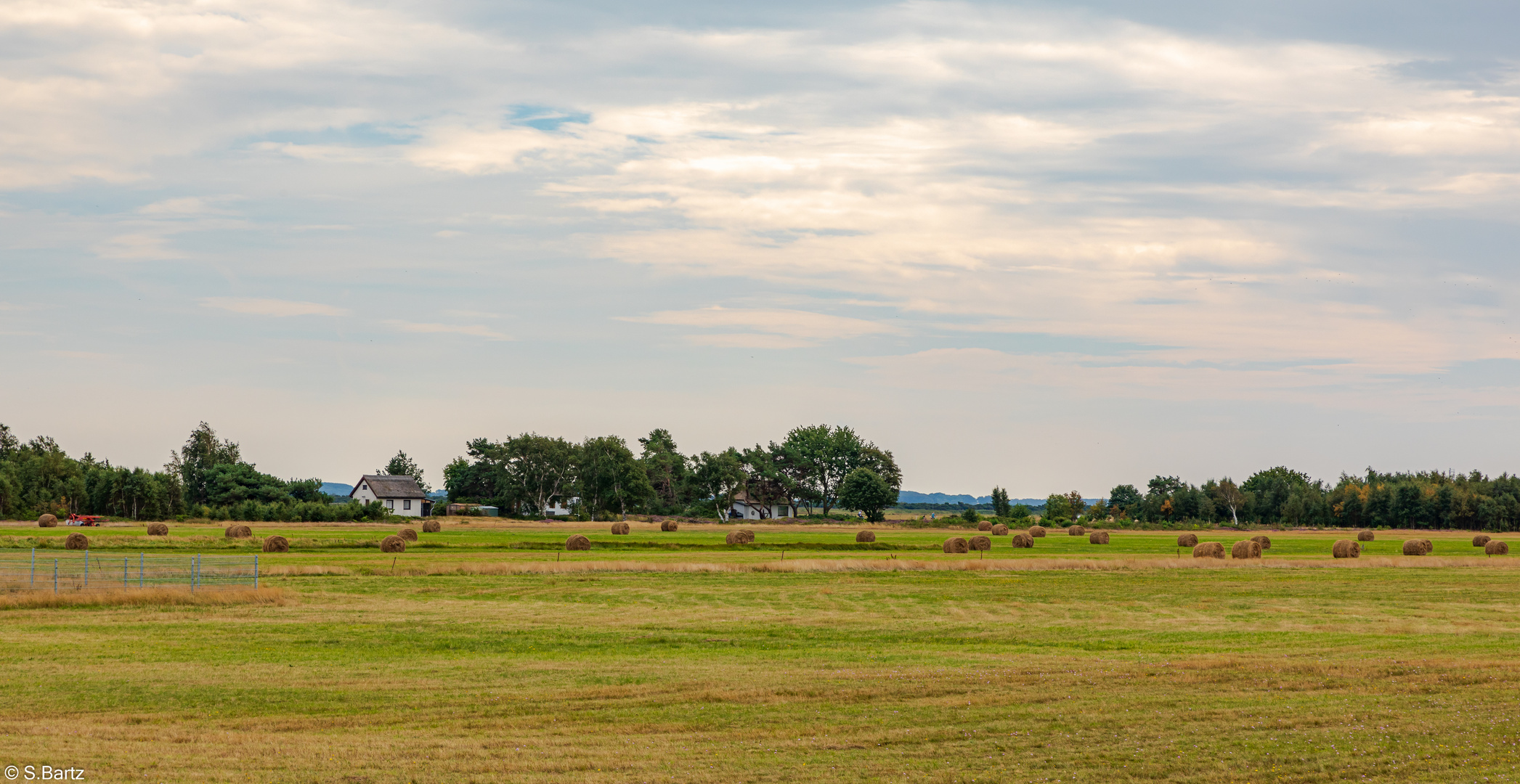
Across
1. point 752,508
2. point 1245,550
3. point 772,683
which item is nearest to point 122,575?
point 772,683

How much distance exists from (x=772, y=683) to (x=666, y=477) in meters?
165

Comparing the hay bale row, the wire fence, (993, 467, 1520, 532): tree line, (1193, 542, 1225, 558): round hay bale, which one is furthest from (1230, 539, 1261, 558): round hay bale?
(993, 467, 1520, 532): tree line

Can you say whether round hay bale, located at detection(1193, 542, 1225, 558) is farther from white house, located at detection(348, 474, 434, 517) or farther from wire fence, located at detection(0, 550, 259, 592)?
white house, located at detection(348, 474, 434, 517)

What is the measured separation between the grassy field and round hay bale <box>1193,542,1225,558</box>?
16405 mm

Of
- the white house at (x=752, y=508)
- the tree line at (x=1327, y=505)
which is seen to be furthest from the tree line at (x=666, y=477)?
the tree line at (x=1327, y=505)

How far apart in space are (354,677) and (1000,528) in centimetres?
8435

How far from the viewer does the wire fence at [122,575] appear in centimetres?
3547

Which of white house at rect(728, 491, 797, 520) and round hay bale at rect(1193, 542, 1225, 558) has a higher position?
round hay bale at rect(1193, 542, 1225, 558)

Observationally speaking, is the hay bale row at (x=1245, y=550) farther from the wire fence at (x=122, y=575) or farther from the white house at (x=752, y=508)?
the white house at (x=752, y=508)

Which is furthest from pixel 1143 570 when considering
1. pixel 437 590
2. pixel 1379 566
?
pixel 437 590

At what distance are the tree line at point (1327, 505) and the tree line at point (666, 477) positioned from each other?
32296mm

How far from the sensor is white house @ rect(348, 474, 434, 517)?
156 metres

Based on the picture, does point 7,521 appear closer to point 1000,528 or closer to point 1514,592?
point 1000,528

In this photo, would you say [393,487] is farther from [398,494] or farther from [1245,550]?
[1245,550]
